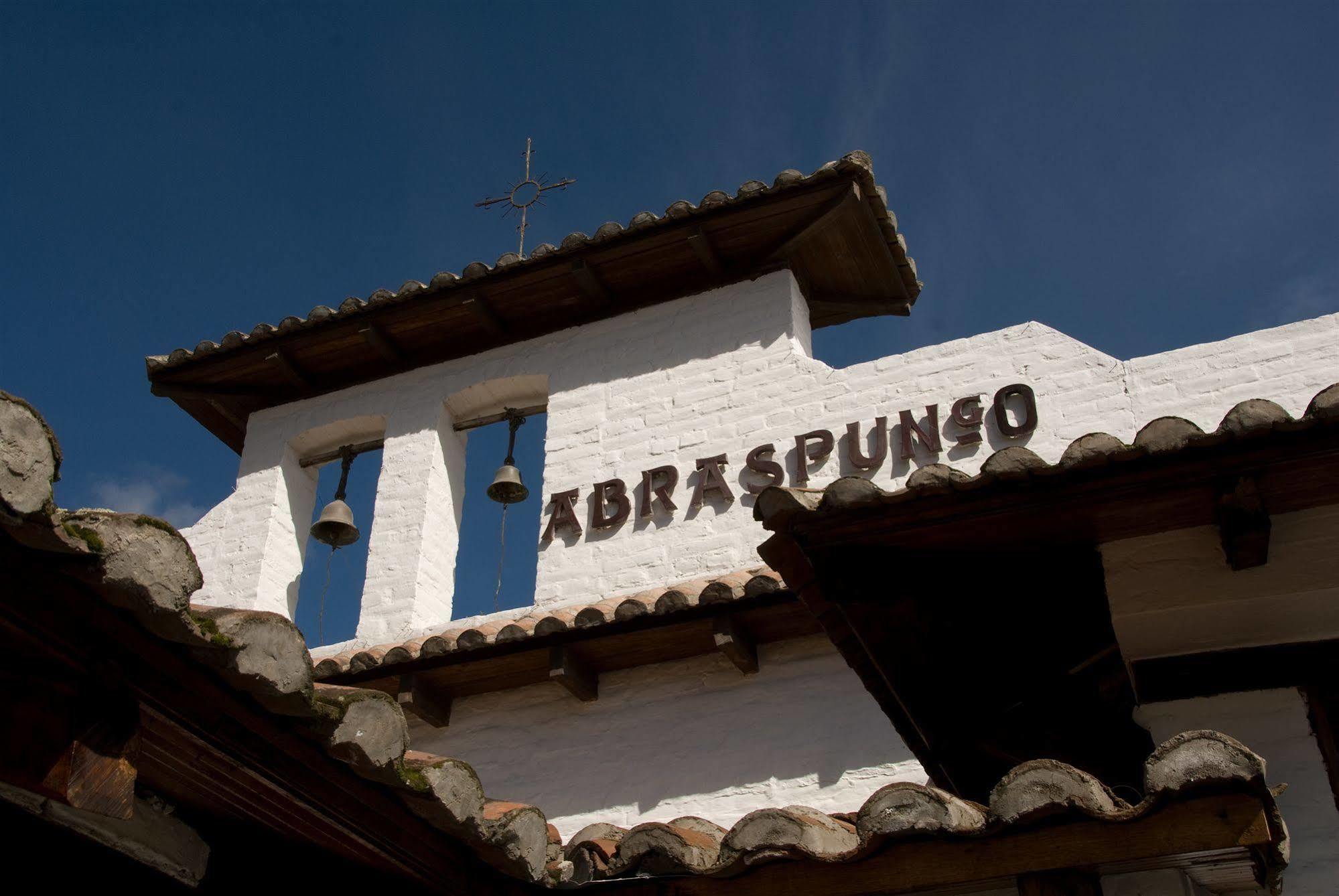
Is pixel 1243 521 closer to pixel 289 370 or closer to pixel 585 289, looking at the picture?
pixel 585 289

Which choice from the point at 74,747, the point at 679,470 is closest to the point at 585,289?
the point at 679,470

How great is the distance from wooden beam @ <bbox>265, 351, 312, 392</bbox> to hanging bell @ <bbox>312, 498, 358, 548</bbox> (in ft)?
5.20

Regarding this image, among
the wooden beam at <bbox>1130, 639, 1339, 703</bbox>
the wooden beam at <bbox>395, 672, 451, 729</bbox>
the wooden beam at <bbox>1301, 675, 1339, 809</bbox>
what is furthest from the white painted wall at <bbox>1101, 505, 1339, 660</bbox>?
the wooden beam at <bbox>395, 672, 451, 729</bbox>

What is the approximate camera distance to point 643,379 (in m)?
9.67

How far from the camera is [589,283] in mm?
10016

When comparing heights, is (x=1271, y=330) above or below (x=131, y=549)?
above

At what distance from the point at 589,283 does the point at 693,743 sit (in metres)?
3.97

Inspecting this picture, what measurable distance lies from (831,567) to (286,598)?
6.91 meters

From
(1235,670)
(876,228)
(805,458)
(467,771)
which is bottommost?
(467,771)

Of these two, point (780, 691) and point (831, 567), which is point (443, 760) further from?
point (780, 691)

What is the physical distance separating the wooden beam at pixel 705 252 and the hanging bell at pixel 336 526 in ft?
10.6

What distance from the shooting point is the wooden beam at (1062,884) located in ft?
12.6

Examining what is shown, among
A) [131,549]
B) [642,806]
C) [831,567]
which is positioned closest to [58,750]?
[131,549]

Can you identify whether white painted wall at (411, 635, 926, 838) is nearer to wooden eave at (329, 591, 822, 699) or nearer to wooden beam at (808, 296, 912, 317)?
wooden eave at (329, 591, 822, 699)
